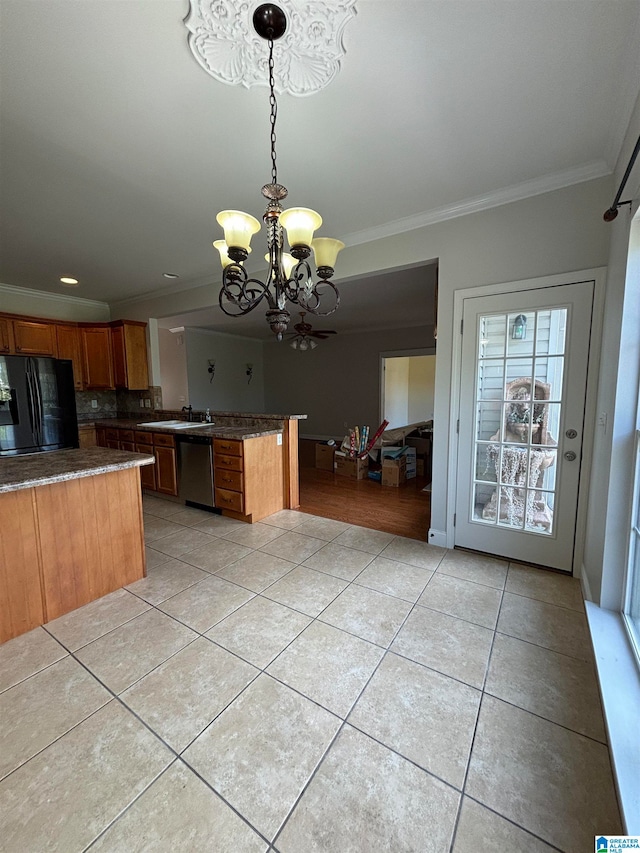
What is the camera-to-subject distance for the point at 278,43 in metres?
1.29

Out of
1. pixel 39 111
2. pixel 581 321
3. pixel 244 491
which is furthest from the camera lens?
pixel 244 491

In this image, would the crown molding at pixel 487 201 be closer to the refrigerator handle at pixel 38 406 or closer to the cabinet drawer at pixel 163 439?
the cabinet drawer at pixel 163 439

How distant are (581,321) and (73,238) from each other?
3986 millimetres

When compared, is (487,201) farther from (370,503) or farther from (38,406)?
(38,406)

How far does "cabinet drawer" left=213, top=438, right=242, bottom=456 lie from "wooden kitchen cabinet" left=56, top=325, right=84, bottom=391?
8.10ft

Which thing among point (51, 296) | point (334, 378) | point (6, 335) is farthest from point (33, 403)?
point (334, 378)

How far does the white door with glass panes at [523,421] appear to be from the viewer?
2.23 metres

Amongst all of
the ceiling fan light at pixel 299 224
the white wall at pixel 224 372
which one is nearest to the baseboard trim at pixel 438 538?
the ceiling fan light at pixel 299 224

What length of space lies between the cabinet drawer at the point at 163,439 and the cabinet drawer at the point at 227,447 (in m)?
0.66

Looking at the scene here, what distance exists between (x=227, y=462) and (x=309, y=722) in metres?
2.32

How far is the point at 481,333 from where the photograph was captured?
2.49 m

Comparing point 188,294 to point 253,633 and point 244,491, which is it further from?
point 253,633

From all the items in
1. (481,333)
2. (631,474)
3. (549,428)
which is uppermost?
(481,333)

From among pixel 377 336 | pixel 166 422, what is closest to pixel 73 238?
→ pixel 166 422
